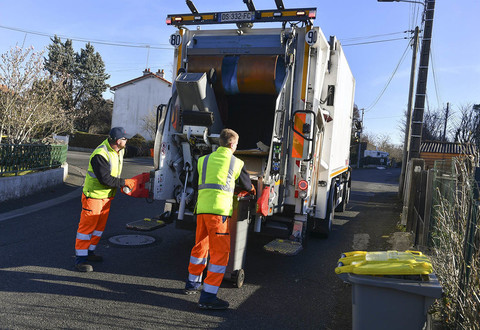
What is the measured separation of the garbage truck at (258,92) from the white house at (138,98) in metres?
31.8

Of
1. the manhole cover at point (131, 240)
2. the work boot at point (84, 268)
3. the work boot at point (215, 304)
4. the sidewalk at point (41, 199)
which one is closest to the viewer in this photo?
the work boot at point (215, 304)

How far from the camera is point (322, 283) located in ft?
15.9

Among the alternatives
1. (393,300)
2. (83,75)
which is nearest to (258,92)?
(393,300)

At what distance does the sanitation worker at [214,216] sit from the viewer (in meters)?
3.88

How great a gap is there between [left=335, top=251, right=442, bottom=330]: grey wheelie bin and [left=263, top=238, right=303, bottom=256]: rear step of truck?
1.61m

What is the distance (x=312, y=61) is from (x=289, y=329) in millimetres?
3414

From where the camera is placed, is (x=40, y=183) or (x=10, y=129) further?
(x=10, y=129)

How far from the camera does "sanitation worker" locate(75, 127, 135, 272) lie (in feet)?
15.2

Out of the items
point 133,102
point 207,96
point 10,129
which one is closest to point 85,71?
point 133,102

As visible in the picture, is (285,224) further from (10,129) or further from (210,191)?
(10,129)

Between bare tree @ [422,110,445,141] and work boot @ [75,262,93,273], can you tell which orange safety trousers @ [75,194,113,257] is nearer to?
work boot @ [75,262,93,273]

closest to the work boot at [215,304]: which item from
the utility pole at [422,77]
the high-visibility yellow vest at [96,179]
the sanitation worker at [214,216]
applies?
the sanitation worker at [214,216]

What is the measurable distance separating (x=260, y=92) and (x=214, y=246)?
270cm

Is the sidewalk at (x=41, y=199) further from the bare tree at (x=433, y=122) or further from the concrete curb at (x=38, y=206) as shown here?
the bare tree at (x=433, y=122)
